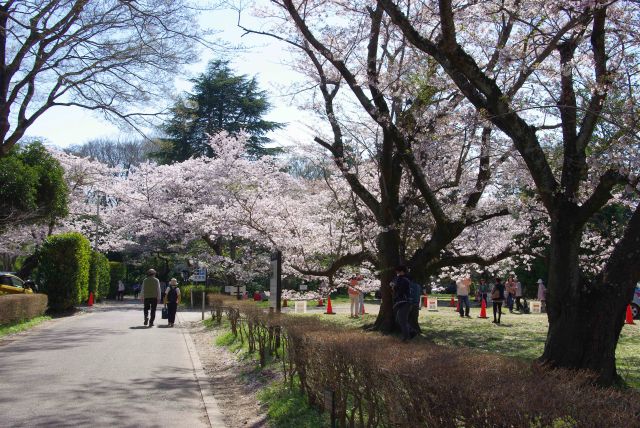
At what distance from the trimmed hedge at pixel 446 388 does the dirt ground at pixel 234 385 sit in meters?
0.86

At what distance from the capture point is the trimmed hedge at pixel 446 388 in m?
3.47

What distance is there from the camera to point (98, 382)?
31.0 feet

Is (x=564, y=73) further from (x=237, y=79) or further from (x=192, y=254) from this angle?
(x=237, y=79)

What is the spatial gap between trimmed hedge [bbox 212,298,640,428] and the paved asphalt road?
1830 millimetres

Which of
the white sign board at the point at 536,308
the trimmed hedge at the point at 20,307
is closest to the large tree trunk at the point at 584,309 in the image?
the trimmed hedge at the point at 20,307

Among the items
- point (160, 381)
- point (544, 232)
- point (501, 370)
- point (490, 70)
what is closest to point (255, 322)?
point (160, 381)

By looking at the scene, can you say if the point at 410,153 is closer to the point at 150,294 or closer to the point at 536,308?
the point at 150,294

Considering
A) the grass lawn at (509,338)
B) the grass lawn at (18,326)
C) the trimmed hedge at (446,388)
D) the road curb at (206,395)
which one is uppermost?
the trimmed hedge at (446,388)

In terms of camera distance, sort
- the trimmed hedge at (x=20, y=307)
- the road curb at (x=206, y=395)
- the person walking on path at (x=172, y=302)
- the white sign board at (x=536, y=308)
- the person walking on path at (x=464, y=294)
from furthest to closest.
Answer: the white sign board at (x=536, y=308), the person walking on path at (x=464, y=294), the person walking on path at (x=172, y=302), the trimmed hedge at (x=20, y=307), the road curb at (x=206, y=395)

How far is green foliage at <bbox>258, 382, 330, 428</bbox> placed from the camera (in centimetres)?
700

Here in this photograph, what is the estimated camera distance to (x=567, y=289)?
827cm

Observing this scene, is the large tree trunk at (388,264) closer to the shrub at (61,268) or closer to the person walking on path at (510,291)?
the shrub at (61,268)

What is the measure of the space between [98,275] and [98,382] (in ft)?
88.8

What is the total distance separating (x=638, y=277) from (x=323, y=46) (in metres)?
8.25
